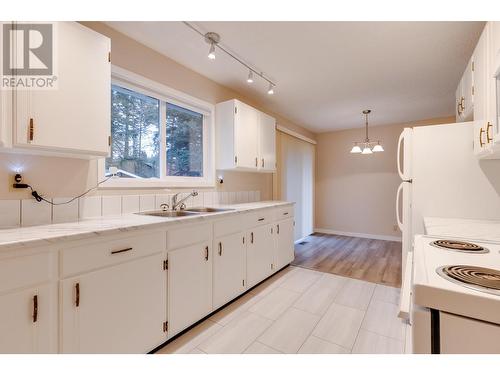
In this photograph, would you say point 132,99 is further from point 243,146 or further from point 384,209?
point 384,209

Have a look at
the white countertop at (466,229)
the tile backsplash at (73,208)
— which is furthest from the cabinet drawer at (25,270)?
the white countertop at (466,229)

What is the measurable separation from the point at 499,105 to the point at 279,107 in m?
2.82

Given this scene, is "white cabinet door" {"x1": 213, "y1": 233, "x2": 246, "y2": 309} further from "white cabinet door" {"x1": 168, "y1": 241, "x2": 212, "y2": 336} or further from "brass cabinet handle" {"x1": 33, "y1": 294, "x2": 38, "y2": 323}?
"brass cabinet handle" {"x1": 33, "y1": 294, "x2": 38, "y2": 323}

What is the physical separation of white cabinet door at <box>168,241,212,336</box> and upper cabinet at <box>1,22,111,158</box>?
0.91 m

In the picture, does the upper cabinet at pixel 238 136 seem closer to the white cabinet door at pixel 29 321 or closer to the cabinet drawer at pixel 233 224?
the cabinet drawer at pixel 233 224

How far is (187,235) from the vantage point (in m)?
1.78

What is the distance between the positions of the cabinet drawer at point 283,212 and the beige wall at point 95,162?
2.10 feet

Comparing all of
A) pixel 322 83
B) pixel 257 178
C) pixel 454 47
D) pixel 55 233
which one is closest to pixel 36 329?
pixel 55 233

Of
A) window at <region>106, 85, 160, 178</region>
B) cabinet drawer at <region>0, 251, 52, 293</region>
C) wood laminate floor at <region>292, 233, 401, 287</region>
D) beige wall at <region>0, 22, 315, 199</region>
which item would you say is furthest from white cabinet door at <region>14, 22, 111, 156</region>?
wood laminate floor at <region>292, 233, 401, 287</region>

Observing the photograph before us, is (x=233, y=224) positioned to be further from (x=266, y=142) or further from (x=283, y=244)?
(x=266, y=142)

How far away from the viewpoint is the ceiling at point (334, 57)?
1888 mm

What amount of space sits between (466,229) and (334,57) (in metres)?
1.79

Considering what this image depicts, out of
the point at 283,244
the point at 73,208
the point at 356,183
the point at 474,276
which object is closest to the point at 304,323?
the point at 283,244

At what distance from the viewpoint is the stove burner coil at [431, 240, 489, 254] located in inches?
43.6
